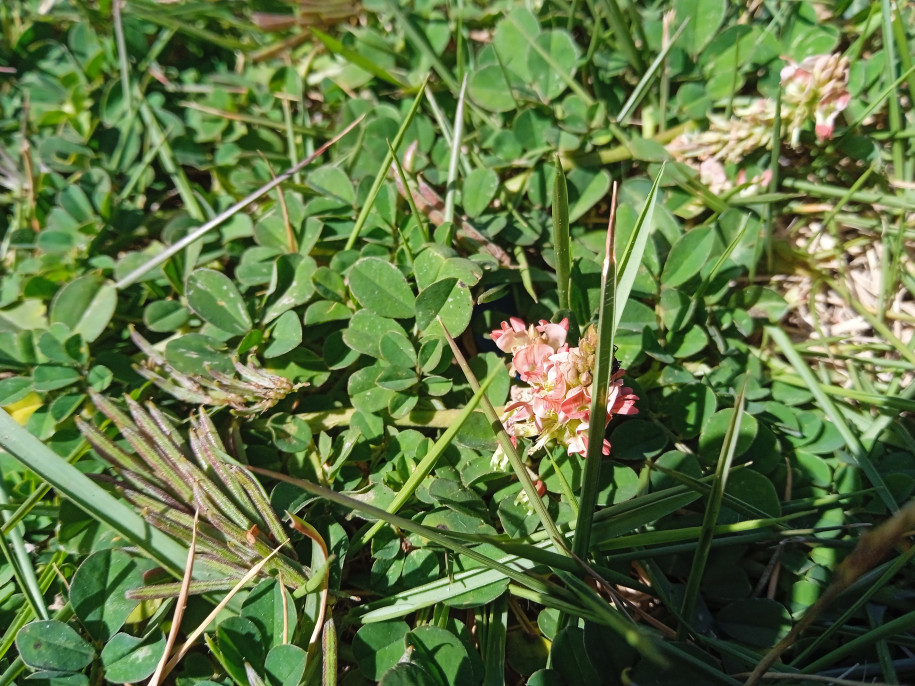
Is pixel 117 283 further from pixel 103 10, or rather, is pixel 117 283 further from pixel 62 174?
pixel 103 10

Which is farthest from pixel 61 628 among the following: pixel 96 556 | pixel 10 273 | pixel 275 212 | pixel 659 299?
pixel 659 299

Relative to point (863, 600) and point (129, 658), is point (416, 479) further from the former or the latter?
point (863, 600)

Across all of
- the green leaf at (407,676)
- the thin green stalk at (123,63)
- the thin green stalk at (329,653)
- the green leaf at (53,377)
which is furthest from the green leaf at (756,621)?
the thin green stalk at (123,63)

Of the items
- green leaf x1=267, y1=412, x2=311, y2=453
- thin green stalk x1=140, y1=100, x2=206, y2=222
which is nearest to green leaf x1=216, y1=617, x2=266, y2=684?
green leaf x1=267, y1=412, x2=311, y2=453

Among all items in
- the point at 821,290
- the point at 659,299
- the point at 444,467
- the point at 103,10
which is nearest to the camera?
the point at 444,467

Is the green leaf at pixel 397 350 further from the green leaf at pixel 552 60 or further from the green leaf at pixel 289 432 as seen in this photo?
the green leaf at pixel 552 60

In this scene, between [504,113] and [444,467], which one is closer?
[444,467]
